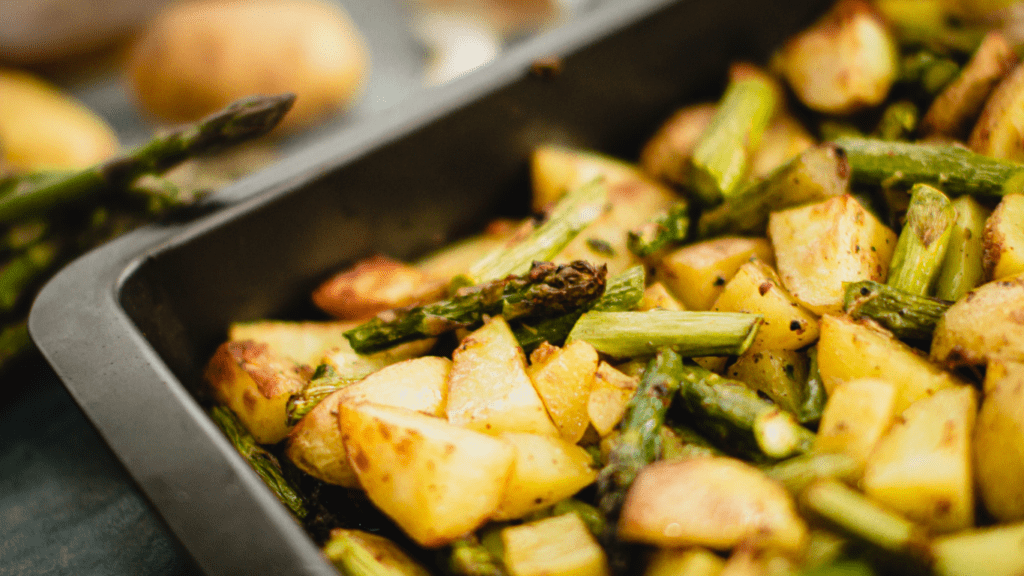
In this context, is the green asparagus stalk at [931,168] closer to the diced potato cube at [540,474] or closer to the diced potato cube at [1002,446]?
the diced potato cube at [1002,446]

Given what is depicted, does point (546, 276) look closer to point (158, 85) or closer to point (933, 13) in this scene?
point (933, 13)

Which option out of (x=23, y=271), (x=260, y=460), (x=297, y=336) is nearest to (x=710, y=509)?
(x=260, y=460)

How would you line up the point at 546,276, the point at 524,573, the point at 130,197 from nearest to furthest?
the point at 524,573 → the point at 546,276 → the point at 130,197

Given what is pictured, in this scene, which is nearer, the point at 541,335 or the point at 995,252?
the point at 995,252

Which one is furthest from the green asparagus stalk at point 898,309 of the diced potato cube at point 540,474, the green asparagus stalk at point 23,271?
the green asparagus stalk at point 23,271

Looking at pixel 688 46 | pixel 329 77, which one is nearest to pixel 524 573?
pixel 688 46

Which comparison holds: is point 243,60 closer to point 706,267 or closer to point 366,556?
point 706,267
